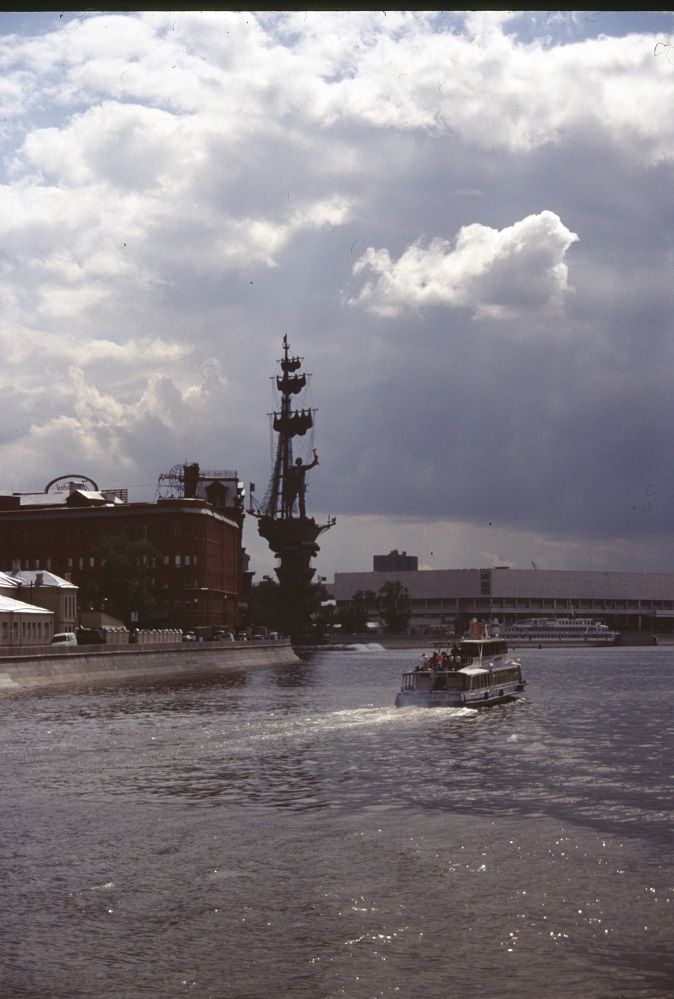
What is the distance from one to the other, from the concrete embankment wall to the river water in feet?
105

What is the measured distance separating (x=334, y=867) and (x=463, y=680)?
47.3 metres

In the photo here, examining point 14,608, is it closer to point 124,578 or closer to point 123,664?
point 123,664

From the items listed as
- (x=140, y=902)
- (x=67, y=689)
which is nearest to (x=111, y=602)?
(x=67, y=689)

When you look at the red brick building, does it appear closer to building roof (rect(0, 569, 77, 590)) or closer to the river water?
building roof (rect(0, 569, 77, 590))

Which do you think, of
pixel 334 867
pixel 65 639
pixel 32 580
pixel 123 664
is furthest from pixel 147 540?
pixel 334 867

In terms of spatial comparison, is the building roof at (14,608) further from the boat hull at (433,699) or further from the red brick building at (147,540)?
the red brick building at (147,540)

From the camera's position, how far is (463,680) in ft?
236

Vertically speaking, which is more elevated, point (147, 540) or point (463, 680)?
point (147, 540)

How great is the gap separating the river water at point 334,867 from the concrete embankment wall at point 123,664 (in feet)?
105

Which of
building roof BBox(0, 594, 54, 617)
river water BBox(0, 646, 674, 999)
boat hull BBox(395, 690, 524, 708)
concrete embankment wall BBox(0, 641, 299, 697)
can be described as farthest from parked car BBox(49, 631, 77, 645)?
river water BBox(0, 646, 674, 999)

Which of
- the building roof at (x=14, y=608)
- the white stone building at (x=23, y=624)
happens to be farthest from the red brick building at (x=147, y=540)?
the building roof at (x=14, y=608)

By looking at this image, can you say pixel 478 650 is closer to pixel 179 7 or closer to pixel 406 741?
pixel 406 741

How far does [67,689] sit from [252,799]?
178ft

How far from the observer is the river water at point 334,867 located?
18312mm
